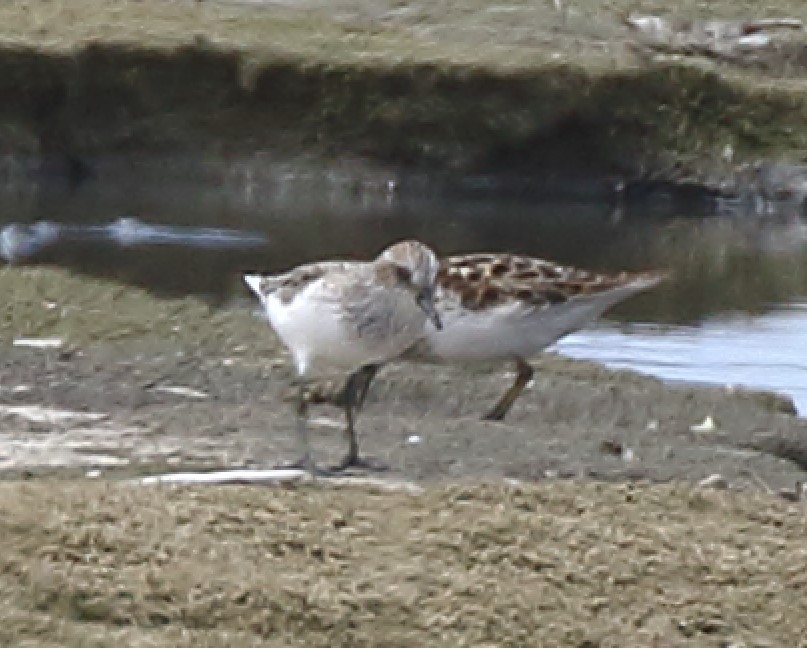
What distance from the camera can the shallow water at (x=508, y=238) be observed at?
12281mm

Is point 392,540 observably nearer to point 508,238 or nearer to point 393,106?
point 508,238

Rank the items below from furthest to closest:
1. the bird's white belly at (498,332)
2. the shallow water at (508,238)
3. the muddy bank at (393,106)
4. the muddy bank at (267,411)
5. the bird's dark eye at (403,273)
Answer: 1. the muddy bank at (393,106)
2. the shallow water at (508,238)
3. the bird's white belly at (498,332)
4. the muddy bank at (267,411)
5. the bird's dark eye at (403,273)

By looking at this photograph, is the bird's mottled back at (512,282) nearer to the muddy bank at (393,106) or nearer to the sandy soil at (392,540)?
the sandy soil at (392,540)

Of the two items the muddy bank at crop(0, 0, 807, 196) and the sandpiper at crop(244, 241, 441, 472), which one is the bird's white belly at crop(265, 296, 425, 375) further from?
the muddy bank at crop(0, 0, 807, 196)

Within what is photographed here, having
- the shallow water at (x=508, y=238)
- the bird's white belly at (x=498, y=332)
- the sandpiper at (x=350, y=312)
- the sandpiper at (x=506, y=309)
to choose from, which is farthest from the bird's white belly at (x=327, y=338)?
the shallow water at (x=508, y=238)

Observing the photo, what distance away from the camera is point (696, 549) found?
559cm

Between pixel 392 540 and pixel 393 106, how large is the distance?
47.2ft

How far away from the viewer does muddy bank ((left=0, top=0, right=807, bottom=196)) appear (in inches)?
766

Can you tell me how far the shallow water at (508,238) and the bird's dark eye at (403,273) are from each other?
401 cm

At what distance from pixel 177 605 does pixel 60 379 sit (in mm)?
3891

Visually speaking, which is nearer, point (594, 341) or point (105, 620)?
point (105, 620)

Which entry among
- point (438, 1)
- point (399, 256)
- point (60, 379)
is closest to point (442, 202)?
point (438, 1)

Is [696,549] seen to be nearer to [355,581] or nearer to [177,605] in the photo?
[355,581]

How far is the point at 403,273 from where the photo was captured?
7121 mm
